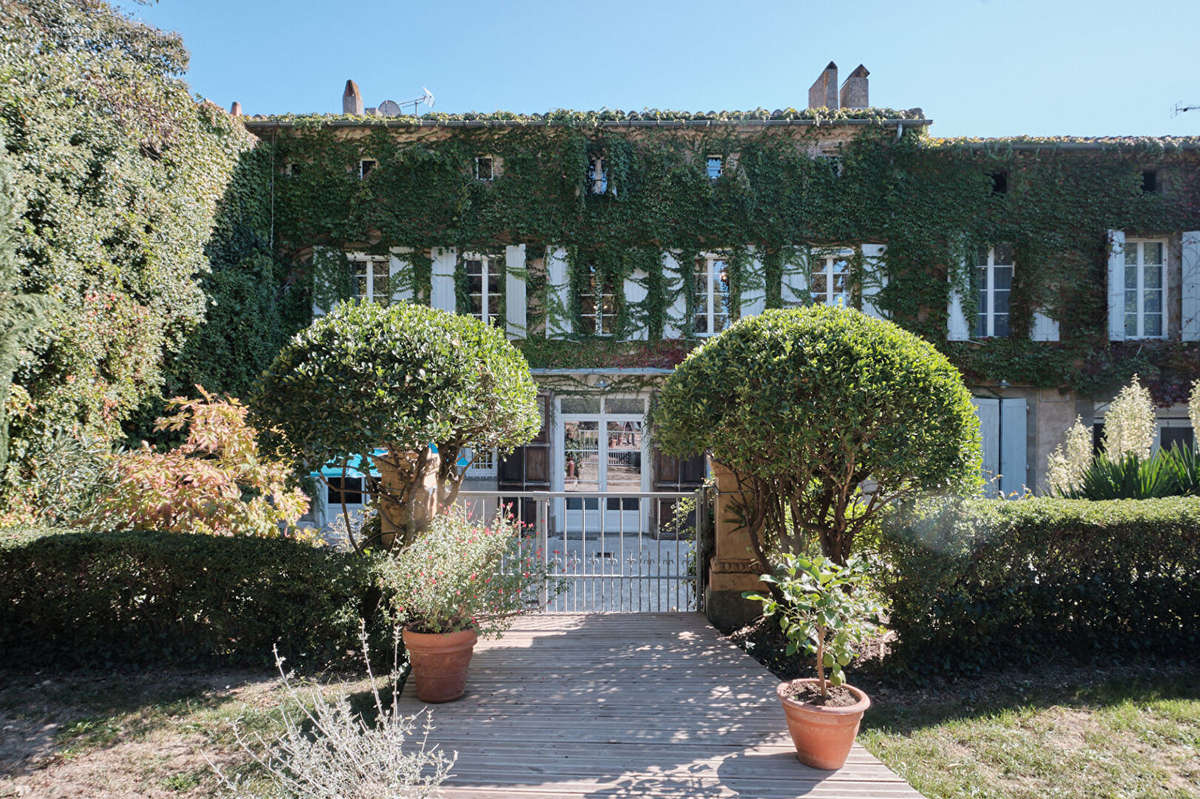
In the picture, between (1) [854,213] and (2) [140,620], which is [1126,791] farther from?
(1) [854,213]

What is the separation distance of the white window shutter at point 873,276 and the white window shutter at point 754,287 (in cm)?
211

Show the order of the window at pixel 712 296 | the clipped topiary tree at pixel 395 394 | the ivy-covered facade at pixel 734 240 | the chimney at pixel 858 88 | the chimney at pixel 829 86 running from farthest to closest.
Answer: the chimney at pixel 829 86, the chimney at pixel 858 88, the window at pixel 712 296, the ivy-covered facade at pixel 734 240, the clipped topiary tree at pixel 395 394

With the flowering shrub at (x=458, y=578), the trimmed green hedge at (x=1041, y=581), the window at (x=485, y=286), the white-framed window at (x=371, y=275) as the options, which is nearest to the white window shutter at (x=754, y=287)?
the window at (x=485, y=286)

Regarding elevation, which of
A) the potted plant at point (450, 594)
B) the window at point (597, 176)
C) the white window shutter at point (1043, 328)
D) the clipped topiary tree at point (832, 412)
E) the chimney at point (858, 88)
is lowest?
the potted plant at point (450, 594)

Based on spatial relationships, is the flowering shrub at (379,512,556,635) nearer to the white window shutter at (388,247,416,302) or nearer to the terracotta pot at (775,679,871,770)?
the terracotta pot at (775,679,871,770)

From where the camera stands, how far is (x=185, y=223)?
32.5ft

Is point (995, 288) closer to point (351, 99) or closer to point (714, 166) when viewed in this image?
point (714, 166)

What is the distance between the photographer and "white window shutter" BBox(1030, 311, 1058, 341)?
42.7ft

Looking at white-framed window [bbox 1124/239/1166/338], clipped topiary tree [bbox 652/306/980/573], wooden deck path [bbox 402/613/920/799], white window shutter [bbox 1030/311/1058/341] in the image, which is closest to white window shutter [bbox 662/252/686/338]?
white window shutter [bbox 1030/311/1058/341]

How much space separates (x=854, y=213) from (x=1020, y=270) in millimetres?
3712

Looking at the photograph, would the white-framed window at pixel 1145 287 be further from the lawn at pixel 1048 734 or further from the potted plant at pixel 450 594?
the potted plant at pixel 450 594

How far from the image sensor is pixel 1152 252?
13.4 m

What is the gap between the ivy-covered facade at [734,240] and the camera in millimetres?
12945

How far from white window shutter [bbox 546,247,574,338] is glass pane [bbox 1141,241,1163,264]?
40.3ft
